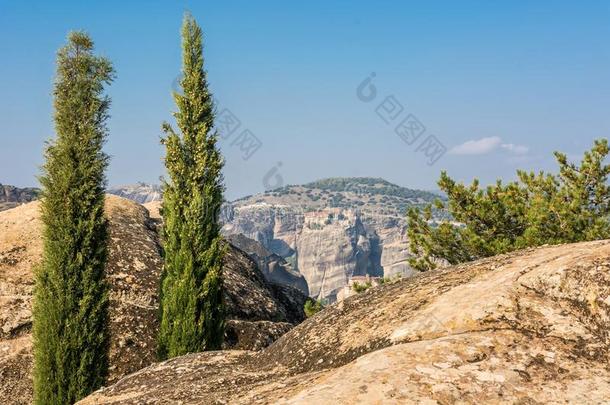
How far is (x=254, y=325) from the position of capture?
71.7 feet

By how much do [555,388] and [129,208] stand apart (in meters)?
23.7

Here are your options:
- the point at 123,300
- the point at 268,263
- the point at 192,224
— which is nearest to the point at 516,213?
the point at 192,224

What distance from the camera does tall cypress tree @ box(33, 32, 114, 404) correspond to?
16781mm

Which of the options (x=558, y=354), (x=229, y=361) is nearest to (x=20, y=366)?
(x=229, y=361)

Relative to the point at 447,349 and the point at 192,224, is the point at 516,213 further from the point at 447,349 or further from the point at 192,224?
the point at 447,349

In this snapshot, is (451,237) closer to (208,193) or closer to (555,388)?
(208,193)

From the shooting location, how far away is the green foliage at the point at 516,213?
23797 millimetres

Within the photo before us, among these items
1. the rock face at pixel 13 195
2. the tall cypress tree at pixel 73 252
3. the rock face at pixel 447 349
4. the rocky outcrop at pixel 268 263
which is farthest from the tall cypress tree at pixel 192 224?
the rock face at pixel 13 195

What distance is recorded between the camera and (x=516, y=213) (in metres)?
25.6

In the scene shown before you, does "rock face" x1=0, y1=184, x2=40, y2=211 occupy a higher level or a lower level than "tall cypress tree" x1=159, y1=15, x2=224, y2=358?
higher

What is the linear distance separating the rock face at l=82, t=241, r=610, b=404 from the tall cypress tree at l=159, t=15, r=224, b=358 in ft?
31.0

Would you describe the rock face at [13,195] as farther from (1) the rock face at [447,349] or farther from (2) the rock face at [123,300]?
(1) the rock face at [447,349]

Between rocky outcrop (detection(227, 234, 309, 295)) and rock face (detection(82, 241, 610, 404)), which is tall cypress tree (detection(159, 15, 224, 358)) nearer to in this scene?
rock face (detection(82, 241, 610, 404))

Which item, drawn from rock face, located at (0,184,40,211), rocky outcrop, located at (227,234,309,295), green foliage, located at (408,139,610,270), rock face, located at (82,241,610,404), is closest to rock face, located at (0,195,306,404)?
green foliage, located at (408,139,610,270)
